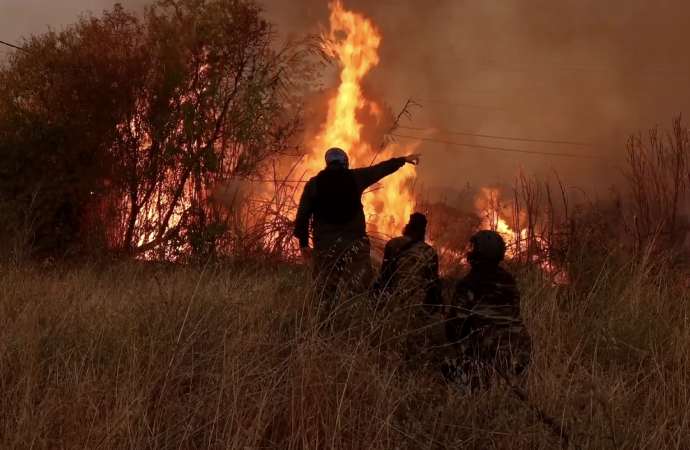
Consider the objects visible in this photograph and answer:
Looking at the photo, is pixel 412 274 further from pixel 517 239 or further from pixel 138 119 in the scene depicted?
pixel 138 119

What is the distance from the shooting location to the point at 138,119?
36.5ft

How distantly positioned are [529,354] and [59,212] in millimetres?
9154

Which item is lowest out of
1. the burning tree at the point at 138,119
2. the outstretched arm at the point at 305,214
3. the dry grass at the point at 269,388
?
the dry grass at the point at 269,388

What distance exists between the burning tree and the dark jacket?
4708 millimetres

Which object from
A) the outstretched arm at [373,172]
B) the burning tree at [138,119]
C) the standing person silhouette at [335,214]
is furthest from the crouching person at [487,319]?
the burning tree at [138,119]

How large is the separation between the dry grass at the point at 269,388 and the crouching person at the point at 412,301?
138 mm

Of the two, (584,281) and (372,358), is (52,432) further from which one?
(584,281)

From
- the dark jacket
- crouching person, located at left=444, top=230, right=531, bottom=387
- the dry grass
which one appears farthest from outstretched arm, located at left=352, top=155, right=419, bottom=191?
crouching person, located at left=444, top=230, right=531, bottom=387

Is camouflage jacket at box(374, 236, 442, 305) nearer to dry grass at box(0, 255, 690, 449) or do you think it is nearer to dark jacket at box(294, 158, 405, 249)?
dry grass at box(0, 255, 690, 449)

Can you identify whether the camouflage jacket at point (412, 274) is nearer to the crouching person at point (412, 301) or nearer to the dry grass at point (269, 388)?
the crouching person at point (412, 301)

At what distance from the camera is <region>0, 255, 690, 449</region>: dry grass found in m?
2.51

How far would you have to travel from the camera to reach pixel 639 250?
239 inches

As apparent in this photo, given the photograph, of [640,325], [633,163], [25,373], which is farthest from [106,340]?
[633,163]

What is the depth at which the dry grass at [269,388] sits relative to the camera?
2506 millimetres
